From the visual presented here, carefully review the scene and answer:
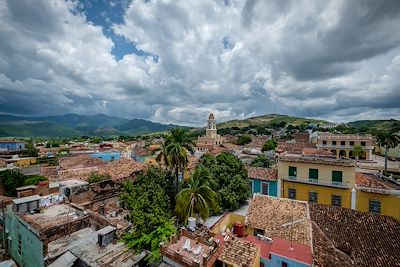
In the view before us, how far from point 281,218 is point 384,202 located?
12422 mm

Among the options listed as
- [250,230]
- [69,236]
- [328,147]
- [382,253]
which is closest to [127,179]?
[69,236]

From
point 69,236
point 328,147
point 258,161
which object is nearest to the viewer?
point 69,236

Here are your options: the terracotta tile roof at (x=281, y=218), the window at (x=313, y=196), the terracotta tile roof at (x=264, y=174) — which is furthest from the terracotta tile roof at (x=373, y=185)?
the terracotta tile roof at (x=264, y=174)

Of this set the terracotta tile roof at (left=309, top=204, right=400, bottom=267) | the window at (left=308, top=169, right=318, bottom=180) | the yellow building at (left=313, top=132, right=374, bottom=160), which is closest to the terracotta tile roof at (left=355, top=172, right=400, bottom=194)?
the terracotta tile roof at (left=309, top=204, right=400, bottom=267)

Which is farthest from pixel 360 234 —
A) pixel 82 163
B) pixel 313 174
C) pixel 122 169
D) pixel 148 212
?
pixel 82 163

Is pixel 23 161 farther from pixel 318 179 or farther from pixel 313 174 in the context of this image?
pixel 318 179

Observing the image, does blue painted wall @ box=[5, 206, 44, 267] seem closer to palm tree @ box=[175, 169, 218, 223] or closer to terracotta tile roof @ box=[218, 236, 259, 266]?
palm tree @ box=[175, 169, 218, 223]

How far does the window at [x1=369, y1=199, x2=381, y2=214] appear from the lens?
2295 centimetres

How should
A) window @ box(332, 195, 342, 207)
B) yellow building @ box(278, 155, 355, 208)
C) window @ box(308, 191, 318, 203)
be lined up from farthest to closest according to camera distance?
window @ box(308, 191, 318, 203)
window @ box(332, 195, 342, 207)
yellow building @ box(278, 155, 355, 208)

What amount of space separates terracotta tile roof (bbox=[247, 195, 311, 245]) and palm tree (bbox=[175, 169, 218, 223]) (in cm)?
384

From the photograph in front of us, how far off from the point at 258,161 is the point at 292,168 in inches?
666

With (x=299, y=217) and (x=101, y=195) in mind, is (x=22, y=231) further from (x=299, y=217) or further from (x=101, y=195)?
(x=299, y=217)

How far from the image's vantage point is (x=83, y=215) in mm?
17750

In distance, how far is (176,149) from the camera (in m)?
25.0
